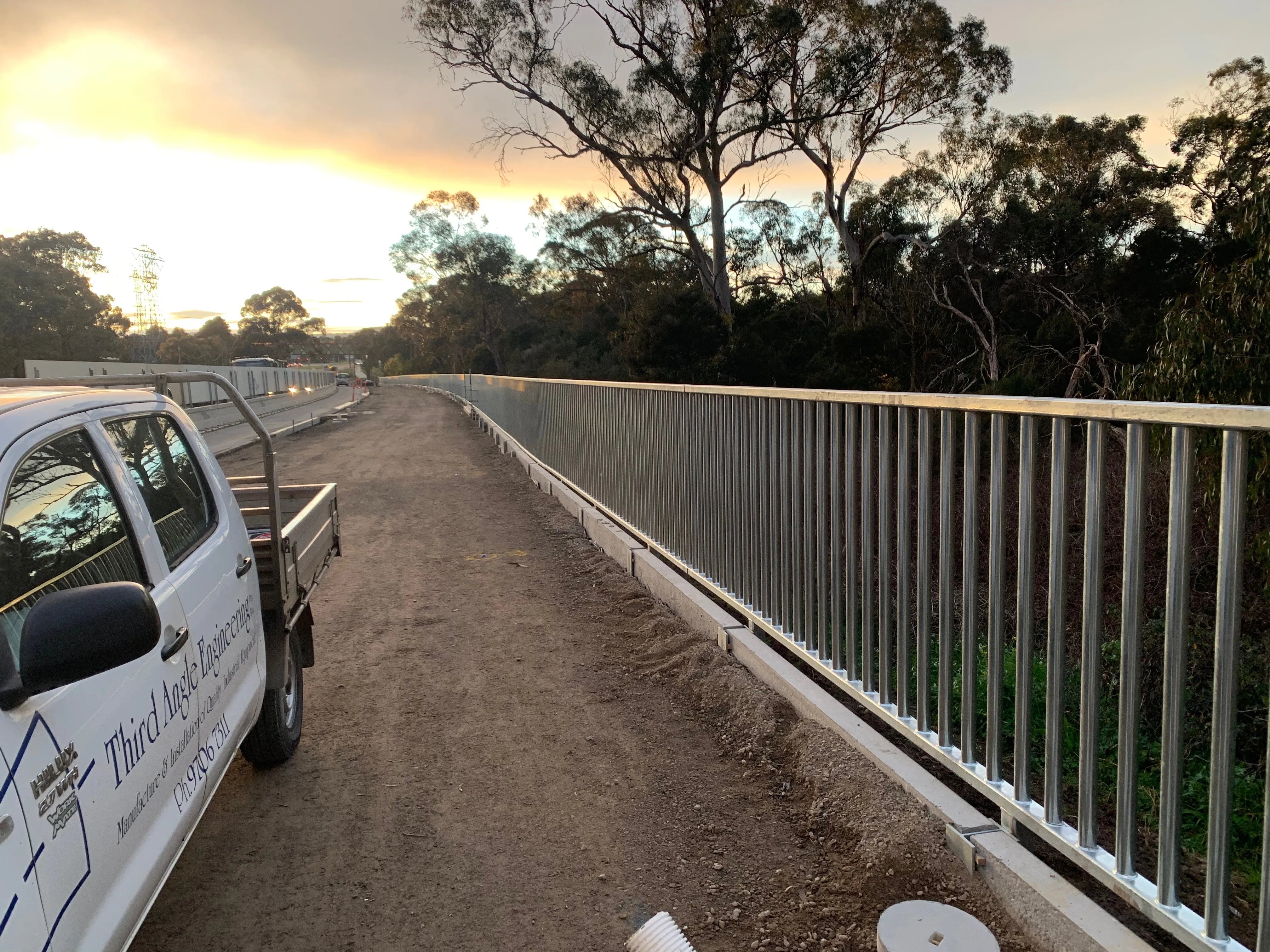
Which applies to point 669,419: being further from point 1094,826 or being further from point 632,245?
point 632,245

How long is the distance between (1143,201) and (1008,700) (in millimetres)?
27312

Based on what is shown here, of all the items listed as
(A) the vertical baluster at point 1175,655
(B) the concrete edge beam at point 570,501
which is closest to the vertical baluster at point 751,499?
(A) the vertical baluster at point 1175,655

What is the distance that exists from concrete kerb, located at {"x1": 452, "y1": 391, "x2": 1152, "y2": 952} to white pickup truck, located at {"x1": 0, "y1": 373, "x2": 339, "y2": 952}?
2561 millimetres

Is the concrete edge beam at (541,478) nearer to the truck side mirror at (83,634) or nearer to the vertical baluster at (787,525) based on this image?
the vertical baluster at (787,525)

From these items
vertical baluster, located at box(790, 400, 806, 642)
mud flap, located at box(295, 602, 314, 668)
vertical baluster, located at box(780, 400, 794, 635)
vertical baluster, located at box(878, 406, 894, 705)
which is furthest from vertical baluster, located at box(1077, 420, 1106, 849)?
mud flap, located at box(295, 602, 314, 668)

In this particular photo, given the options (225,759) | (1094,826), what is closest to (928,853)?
(1094,826)

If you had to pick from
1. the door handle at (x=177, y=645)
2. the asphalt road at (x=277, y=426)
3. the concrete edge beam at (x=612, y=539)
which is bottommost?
the concrete edge beam at (x=612, y=539)

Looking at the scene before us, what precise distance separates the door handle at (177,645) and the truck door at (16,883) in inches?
34.9

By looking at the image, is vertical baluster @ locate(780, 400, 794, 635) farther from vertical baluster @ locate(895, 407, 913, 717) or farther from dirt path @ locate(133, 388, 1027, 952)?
vertical baluster @ locate(895, 407, 913, 717)

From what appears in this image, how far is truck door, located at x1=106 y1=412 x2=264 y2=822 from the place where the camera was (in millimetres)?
3055

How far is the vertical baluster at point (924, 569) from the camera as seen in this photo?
364cm

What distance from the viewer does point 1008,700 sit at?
5.38 metres

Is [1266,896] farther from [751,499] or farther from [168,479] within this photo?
[751,499]

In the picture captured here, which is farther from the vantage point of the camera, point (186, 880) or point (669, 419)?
point (669, 419)
